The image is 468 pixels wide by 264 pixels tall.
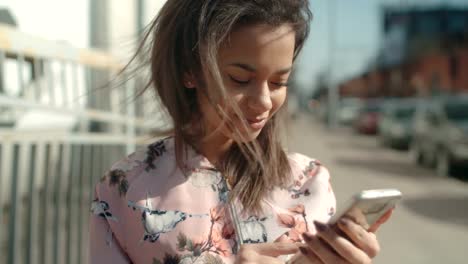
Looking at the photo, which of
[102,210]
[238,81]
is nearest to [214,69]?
[238,81]

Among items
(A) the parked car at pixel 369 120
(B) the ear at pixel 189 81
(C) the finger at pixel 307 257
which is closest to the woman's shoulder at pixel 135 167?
(B) the ear at pixel 189 81

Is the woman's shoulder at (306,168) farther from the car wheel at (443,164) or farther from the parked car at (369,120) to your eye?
the parked car at (369,120)

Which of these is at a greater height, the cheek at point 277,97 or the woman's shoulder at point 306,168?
the cheek at point 277,97

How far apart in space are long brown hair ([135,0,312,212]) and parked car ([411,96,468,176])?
9622 mm

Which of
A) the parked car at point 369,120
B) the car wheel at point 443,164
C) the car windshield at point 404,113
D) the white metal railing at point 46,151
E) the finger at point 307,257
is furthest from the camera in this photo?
the parked car at point 369,120

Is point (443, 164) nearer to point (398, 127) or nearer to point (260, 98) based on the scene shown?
point (398, 127)

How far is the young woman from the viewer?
127 centimetres

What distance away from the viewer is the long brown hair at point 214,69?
1.31 metres

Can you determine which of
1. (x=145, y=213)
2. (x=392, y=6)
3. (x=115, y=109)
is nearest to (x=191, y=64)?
(x=145, y=213)

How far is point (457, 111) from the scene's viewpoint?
11.3m

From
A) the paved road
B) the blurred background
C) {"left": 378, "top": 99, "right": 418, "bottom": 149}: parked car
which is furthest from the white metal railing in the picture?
{"left": 378, "top": 99, "right": 418, "bottom": 149}: parked car

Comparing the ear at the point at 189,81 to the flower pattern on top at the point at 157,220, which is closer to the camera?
the flower pattern on top at the point at 157,220

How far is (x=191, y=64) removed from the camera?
1.42 meters

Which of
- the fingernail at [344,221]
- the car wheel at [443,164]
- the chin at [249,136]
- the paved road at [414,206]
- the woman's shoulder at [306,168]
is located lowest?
the paved road at [414,206]
